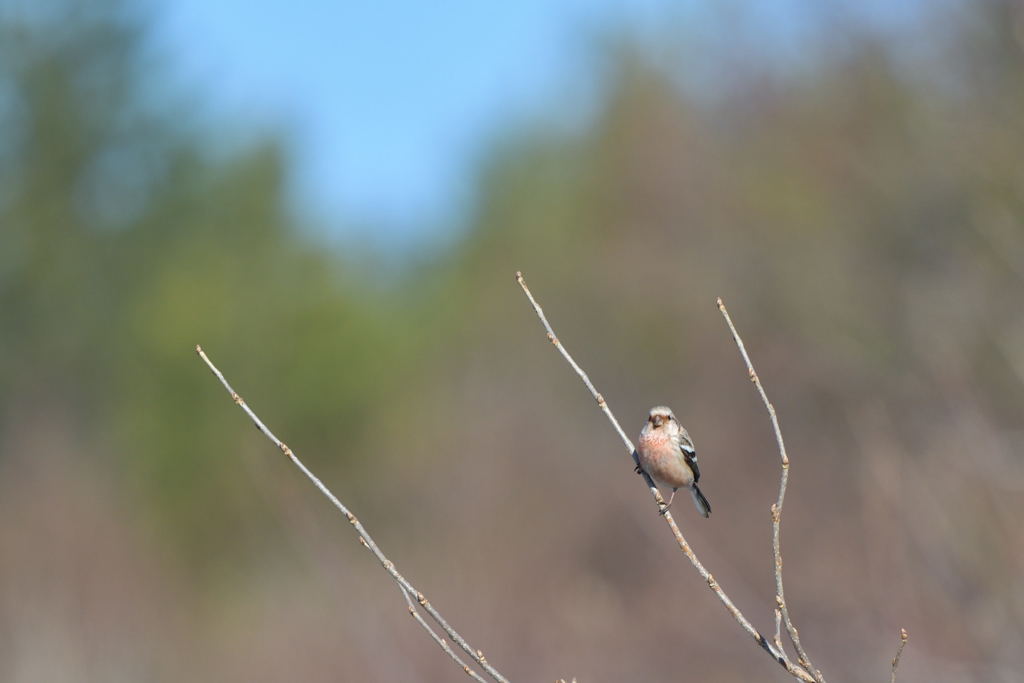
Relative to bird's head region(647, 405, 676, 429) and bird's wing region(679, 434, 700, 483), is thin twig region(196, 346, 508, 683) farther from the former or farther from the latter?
bird's head region(647, 405, 676, 429)

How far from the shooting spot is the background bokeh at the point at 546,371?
43.3 feet

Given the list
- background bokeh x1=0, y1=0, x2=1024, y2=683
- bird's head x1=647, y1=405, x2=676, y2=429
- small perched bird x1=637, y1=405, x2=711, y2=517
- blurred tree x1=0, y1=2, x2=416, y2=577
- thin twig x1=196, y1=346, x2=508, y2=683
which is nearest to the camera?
thin twig x1=196, y1=346, x2=508, y2=683

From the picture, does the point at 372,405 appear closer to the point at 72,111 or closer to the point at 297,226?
the point at 297,226

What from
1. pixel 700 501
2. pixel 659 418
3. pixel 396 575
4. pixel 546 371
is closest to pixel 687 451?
pixel 659 418

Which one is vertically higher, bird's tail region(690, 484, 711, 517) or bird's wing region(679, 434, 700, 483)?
bird's wing region(679, 434, 700, 483)

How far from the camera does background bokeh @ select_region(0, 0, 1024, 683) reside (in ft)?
43.3

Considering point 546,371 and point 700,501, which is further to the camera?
point 546,371

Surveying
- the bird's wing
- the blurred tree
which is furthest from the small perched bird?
the blurred tree

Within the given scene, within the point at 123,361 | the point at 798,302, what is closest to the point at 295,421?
the point at 123,361

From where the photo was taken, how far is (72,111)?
28.8m

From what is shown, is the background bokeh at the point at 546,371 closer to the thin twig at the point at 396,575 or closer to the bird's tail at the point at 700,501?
the bird's tail at the point at 700,501

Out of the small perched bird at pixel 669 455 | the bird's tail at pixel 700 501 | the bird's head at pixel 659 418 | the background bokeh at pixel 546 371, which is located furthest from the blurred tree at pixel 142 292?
the small perched bird at pixel 669 455

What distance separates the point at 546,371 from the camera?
25609mm

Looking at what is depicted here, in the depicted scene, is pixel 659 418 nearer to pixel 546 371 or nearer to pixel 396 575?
pixel 396 575
